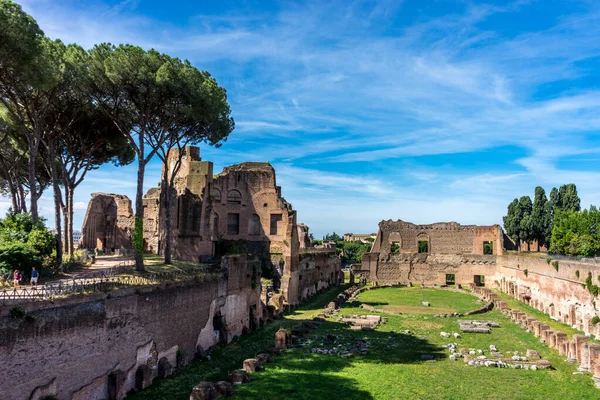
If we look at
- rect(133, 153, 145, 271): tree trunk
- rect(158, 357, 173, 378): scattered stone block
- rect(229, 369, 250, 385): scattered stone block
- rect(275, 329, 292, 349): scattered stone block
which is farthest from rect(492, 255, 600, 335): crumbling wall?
rect(133, 153, 145, 271): tree trunk

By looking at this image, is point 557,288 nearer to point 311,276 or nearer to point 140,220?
point 311,276

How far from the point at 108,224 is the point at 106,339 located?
76.9 feet

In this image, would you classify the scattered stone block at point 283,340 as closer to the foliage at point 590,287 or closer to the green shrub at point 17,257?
the green shrub at point 17,257

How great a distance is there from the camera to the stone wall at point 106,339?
980 cm

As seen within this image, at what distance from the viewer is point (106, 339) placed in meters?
12.1

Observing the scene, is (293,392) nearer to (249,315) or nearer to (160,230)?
(249,315)

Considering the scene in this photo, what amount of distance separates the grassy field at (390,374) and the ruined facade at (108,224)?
15.8 meters

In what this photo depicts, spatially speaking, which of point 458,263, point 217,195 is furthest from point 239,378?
point 458,263

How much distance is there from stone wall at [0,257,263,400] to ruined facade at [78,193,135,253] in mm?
16423

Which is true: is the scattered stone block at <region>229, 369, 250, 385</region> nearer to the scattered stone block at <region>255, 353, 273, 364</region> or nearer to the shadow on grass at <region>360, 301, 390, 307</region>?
the scattered stone block at <region>255, 353, 273, 364</region>

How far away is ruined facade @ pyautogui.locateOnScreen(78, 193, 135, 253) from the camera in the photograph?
32281 millimetres

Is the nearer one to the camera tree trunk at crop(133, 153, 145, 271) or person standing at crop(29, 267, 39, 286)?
person standing at crop(29, 267, 39, 286)

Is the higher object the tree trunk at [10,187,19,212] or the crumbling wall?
the tree trunk at [10,187,19,212]

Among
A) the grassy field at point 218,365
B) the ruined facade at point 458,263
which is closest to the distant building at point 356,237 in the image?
the ruined facade at point 458,263
